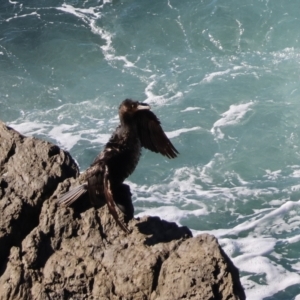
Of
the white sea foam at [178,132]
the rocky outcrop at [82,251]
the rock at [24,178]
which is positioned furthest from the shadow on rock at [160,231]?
the white sea foam at [178,132]

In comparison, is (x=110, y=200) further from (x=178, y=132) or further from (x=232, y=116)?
(x=232, y=116)

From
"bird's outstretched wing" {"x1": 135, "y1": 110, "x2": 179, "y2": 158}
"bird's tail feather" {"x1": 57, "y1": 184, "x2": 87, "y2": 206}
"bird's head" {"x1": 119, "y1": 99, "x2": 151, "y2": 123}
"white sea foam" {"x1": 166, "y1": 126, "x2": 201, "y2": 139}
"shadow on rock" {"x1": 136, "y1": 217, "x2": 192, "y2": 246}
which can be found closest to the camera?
"shadow on rock" {"x1": 136, "y1": 217, "x2": 192, "y2": 246}

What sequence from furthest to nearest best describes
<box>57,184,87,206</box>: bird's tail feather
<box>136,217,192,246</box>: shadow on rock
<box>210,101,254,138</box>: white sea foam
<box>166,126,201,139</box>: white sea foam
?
1. <box>210,101,254,138</box>: white sea foam
2. <box>166,126,201,139</box>: white sea foam
3. <box>57,184,87,206</box>: bird's tail feather
4. <box>136,217,192,246</box>: shadow on rock

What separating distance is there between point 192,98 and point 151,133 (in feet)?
21.0

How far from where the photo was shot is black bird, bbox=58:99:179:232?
5492mm

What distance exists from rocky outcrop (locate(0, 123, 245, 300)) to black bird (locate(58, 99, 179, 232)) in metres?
0.13

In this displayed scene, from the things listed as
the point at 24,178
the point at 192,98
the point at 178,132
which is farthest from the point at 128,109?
the point at 192,98

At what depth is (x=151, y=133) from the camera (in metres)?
6.12

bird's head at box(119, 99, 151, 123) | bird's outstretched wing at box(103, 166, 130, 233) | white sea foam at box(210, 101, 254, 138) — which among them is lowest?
white sea foam at box(210, 101, 254, 138)

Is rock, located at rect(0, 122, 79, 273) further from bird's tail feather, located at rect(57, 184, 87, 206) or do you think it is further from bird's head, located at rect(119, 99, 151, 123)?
bird's head, located at rect(119, 99, 151, 123)

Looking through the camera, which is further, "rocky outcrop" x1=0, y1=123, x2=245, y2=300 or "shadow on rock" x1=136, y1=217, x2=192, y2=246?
"shadow on rock" x1=136, y1=217, x2=192, y2=246

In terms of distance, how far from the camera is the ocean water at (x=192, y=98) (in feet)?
30.9

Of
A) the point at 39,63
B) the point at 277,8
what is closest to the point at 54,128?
the point at 39,63

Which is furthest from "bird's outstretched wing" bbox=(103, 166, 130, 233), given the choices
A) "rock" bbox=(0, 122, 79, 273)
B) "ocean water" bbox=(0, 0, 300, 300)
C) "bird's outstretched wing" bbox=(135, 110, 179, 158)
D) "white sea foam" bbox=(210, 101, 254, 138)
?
"white sea foam" bbox=(210, 101, 254, 138)
